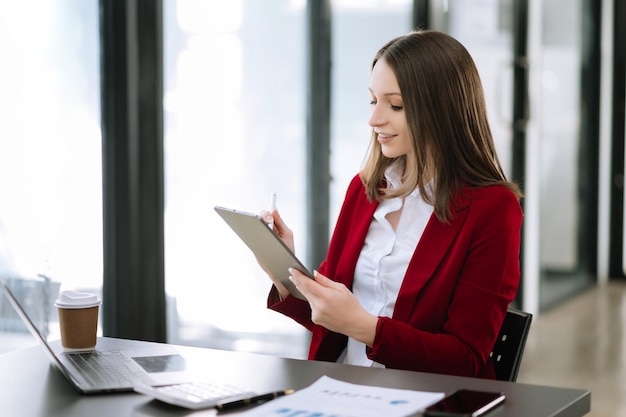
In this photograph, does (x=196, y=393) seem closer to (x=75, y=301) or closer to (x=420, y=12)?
(x=75, y=301)

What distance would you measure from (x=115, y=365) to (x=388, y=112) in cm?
77

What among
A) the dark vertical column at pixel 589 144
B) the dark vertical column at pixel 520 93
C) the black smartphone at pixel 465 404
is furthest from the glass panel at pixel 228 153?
the dark vertical column at pixel 589 144

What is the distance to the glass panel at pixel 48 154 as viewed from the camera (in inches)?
90.3

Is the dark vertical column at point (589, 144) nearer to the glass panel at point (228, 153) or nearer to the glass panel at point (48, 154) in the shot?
the glass panel at point (228, 153)

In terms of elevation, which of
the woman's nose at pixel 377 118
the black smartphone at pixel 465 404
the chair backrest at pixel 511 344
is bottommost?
the chair backrest at pixel 511 344

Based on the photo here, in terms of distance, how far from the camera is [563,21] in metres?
5.74

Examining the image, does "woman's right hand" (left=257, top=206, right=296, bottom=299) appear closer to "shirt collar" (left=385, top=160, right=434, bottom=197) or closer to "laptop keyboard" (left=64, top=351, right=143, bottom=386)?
"shirt collar" (left=385, top=160, right=434, bottom=197)

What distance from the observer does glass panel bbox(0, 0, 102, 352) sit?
2.29 m

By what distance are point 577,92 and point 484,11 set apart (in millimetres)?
1808

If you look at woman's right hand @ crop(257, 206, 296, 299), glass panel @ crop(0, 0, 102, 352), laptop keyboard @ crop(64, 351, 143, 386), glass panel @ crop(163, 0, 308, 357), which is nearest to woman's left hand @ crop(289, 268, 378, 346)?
woman's right hand @ crop(257, 206, 296, 299)

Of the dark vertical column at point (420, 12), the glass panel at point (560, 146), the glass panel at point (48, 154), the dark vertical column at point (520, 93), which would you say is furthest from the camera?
the glass panel at point (560, 146)

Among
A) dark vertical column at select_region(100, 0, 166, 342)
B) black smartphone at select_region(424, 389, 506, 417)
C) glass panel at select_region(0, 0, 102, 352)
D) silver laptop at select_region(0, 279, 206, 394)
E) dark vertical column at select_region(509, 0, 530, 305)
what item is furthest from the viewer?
dark vertical column at select_region(509, 0, 530, 305)

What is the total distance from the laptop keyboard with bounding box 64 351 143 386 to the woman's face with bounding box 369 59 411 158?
713 mm

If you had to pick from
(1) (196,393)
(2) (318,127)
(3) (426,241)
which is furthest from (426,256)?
(2) (318,127)
